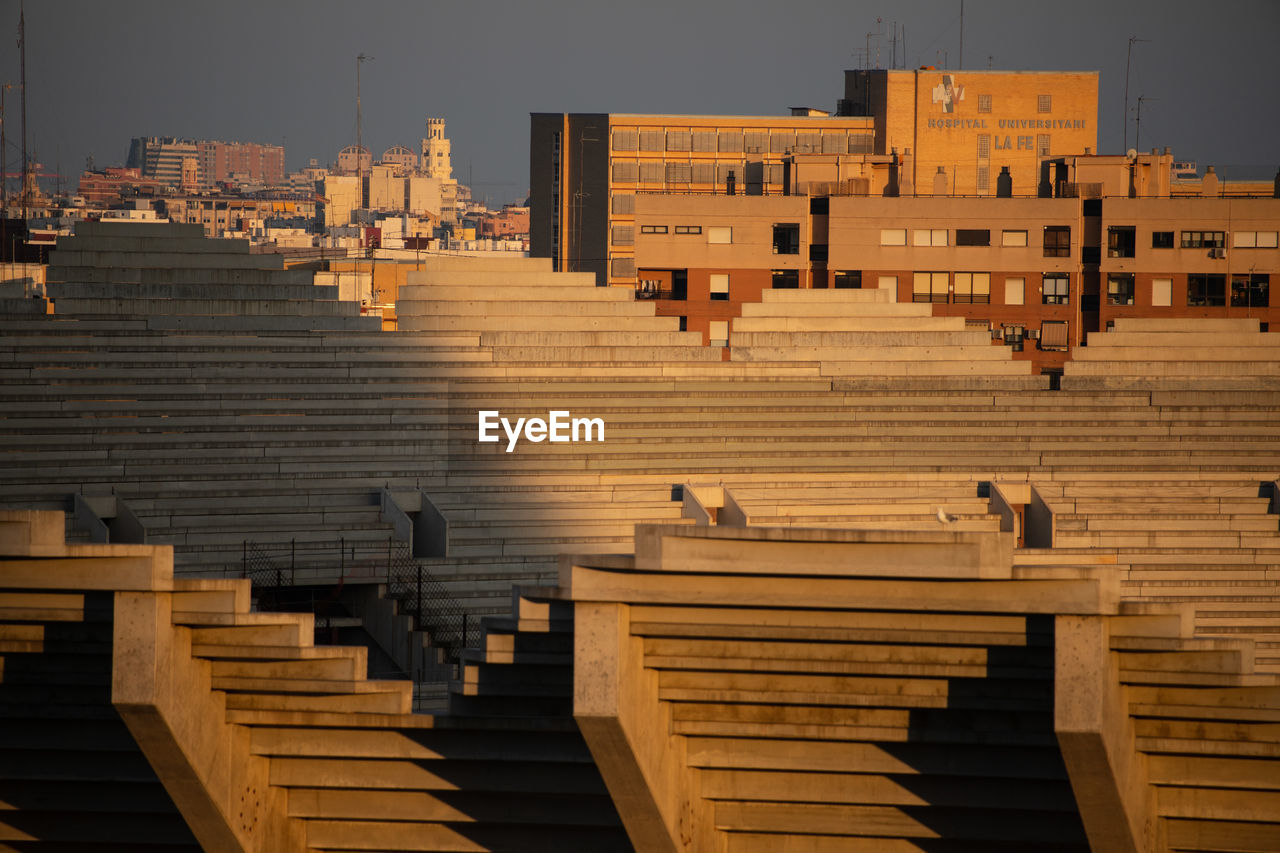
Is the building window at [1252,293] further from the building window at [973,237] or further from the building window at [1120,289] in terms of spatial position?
the building window at [973,237]

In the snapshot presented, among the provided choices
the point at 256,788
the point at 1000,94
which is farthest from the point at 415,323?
the point at 1000,94

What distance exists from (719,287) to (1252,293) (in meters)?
14.5

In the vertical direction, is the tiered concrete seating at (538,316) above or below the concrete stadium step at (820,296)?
below

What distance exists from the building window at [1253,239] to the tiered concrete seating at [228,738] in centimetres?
3450

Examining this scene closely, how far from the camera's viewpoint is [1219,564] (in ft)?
84.7

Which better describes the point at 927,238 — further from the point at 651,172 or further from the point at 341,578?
the point at 651,172

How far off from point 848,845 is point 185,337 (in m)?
14.2

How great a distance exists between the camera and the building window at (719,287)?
48.3 metres

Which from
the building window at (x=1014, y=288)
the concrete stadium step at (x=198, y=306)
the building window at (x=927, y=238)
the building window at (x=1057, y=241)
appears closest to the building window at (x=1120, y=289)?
the building window at (x=1057, y=241)

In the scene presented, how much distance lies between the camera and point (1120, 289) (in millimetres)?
47594

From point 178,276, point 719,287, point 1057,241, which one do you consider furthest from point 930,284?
point 178,276

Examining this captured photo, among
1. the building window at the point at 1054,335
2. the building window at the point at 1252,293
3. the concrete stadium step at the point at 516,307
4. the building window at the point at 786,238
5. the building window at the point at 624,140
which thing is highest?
the building window at the point at 624,140

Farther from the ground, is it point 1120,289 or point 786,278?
point 786,278

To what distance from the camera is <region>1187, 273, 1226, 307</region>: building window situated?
1864 inches
